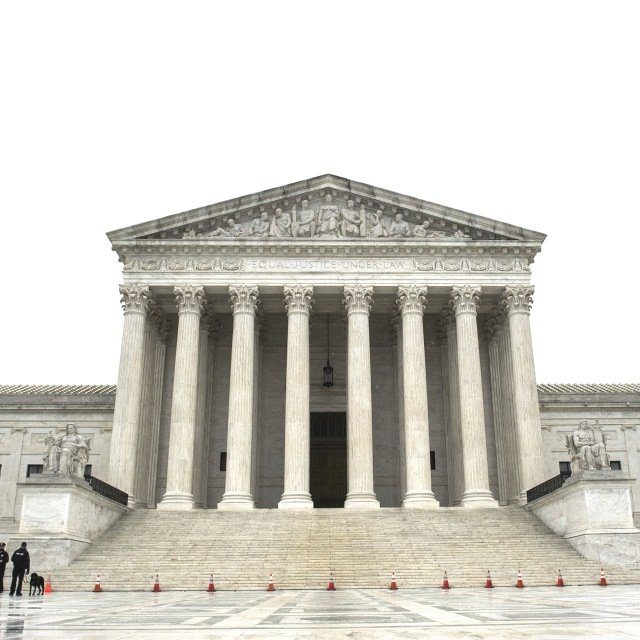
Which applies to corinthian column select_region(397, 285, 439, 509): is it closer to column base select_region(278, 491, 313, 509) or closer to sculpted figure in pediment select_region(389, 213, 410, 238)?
sculpted figure in pediment select_region(389, 213, 410, 238)

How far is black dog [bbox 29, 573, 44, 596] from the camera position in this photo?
20.7m

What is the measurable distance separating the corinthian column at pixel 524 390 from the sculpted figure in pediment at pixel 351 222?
28.3 ft

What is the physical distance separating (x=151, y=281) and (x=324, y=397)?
43.3 feet

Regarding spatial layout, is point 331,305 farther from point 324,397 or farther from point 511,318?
point 511,318

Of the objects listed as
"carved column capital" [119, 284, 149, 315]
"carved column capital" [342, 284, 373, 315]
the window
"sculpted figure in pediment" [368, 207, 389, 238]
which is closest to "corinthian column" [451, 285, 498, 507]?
"carved column capital" [342, 284, 373, 315]

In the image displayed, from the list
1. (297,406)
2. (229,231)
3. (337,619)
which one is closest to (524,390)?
(297,406)

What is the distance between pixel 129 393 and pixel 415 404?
14.8m

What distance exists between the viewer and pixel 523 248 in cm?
3925

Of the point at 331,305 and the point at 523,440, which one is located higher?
the point at 331,305

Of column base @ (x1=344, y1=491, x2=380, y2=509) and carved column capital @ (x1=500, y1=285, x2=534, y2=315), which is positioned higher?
carved column capital @ (x1=500, y1=285, x2=534, y2=315)

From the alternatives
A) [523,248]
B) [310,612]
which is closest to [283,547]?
[310,612]

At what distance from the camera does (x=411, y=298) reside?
3875 centimetres

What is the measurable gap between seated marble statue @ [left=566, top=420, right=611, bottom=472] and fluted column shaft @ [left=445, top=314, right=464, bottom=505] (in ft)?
34.3

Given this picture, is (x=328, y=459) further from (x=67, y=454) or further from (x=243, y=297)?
(x=67, y=454)
